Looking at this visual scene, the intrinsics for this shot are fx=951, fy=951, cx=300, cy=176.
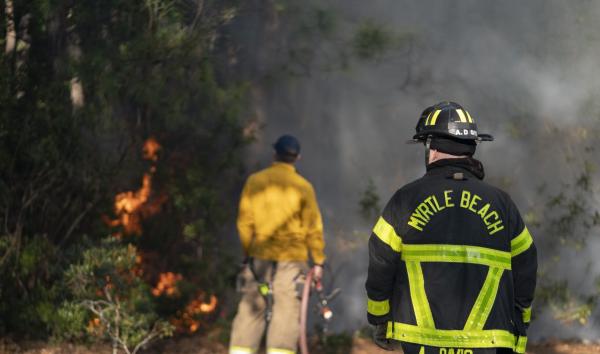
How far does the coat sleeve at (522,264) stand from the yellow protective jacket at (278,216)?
10.5 feet

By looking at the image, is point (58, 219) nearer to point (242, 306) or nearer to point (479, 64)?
point (242, 306)

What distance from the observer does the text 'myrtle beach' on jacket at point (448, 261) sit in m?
3.90

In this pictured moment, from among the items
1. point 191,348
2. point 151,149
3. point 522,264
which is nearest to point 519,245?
point 522,264

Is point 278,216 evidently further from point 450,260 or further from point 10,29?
point 450,260

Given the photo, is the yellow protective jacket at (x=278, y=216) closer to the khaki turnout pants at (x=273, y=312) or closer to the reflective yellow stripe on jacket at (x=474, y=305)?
the khaki turnout pants at (x=273, y=312)

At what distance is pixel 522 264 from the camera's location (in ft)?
13.4

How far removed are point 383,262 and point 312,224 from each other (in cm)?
327

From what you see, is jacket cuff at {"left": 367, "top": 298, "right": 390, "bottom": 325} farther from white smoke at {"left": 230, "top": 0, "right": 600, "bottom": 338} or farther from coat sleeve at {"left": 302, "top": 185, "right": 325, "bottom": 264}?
white smoke at {"left": 230, "top": 0, "right": 600, "bottom": 338}

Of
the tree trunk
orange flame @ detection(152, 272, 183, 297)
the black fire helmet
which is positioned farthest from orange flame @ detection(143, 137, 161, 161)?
the black fire helmet

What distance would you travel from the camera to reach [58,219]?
786 centimetres

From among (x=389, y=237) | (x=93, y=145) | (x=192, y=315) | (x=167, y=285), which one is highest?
(x=93, y=145)

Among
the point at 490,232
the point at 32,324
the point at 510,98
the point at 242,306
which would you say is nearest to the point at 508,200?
the point at 490,232

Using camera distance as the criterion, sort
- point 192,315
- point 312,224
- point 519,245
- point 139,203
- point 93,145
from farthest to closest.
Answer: point 139,203
point 192,315
point 93,145
point 312,224
point 519,245

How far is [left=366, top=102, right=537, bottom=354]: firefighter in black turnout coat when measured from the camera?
3.90 meters
